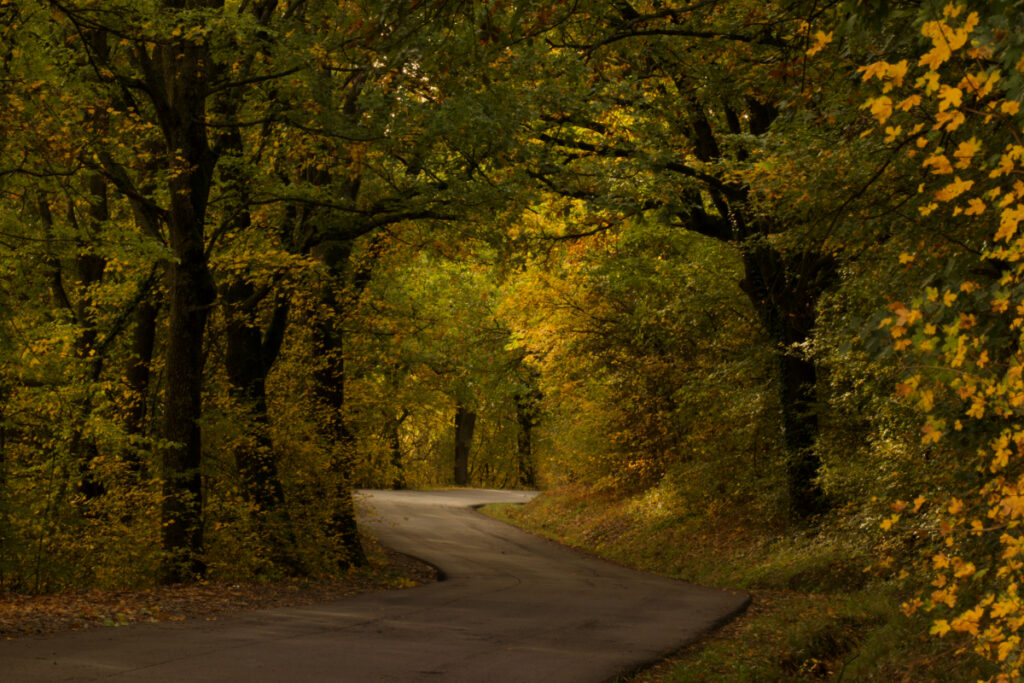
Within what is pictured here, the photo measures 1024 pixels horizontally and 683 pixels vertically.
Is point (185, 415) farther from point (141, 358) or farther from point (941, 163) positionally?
point (941, 163)

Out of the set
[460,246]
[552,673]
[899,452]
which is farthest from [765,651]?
[460,246]

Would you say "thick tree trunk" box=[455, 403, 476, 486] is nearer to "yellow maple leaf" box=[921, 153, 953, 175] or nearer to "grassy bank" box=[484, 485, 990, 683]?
"grassy bank" box=[484, 485, 990, 683]

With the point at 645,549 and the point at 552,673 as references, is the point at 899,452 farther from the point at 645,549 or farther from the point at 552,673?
the point at 645,549

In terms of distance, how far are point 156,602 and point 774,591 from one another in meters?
10.3

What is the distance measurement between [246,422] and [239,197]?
382cm

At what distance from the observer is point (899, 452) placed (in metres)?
13.6

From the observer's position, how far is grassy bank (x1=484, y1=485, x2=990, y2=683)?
937cm

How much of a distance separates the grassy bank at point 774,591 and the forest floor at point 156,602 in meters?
5.91

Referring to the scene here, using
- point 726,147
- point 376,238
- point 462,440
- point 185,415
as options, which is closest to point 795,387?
point 726,147

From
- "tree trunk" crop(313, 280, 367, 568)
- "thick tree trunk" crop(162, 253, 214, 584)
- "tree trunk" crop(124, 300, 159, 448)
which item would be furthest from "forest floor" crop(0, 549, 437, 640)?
"tree trunk" crop(124, 300, 159, 448)

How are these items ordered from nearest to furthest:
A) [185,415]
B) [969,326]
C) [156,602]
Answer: [969,326] → [156,602] → [185,415]

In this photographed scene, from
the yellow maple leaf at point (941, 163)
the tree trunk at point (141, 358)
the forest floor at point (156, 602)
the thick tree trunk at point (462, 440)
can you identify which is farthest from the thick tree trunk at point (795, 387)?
the thick tree trunk at point (462, 440)

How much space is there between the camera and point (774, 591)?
16953 mm

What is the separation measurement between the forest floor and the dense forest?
3.13ft
